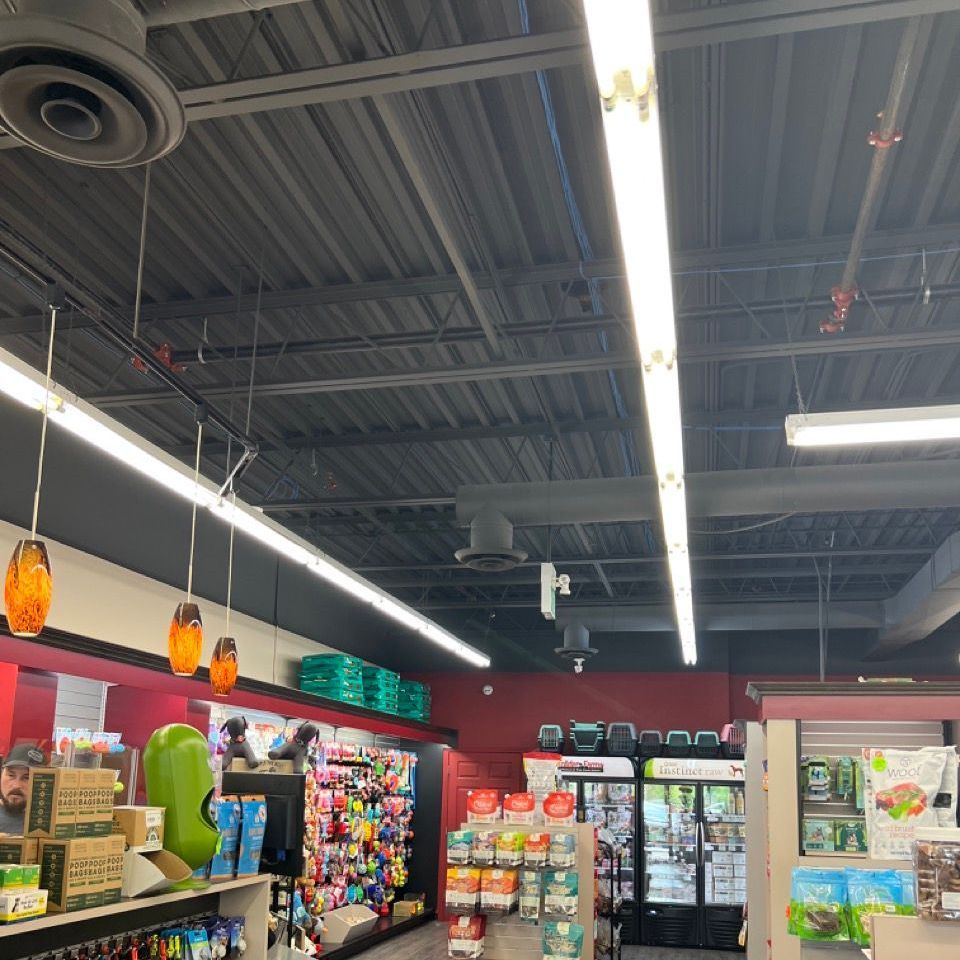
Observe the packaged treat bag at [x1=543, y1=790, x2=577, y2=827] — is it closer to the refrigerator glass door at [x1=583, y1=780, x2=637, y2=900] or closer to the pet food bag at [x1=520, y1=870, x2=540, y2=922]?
the pet food bag at [x1=520, y1=870, x2=540, y2=922]

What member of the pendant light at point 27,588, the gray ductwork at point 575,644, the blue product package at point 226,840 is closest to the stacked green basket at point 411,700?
→ the gray ductwork at point 575,644

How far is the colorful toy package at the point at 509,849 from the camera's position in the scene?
7.13 m

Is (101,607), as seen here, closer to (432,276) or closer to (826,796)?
(432,276)

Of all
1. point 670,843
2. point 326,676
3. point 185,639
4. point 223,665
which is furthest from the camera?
point 670,843

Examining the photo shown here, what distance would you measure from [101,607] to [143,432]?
1924mm

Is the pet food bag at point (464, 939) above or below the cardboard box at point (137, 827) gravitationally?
below

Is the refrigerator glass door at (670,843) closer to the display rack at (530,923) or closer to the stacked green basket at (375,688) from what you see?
the stacked green basket at (375,688)

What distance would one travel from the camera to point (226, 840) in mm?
4270

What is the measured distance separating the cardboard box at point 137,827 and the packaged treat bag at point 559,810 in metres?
4.38

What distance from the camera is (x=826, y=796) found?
630 cm

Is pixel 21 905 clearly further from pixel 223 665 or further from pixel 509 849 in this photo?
pixel 509 849

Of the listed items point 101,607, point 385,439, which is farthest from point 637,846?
point 101,607

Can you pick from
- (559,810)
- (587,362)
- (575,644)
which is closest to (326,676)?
(575,644)

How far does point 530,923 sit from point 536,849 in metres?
0.56
